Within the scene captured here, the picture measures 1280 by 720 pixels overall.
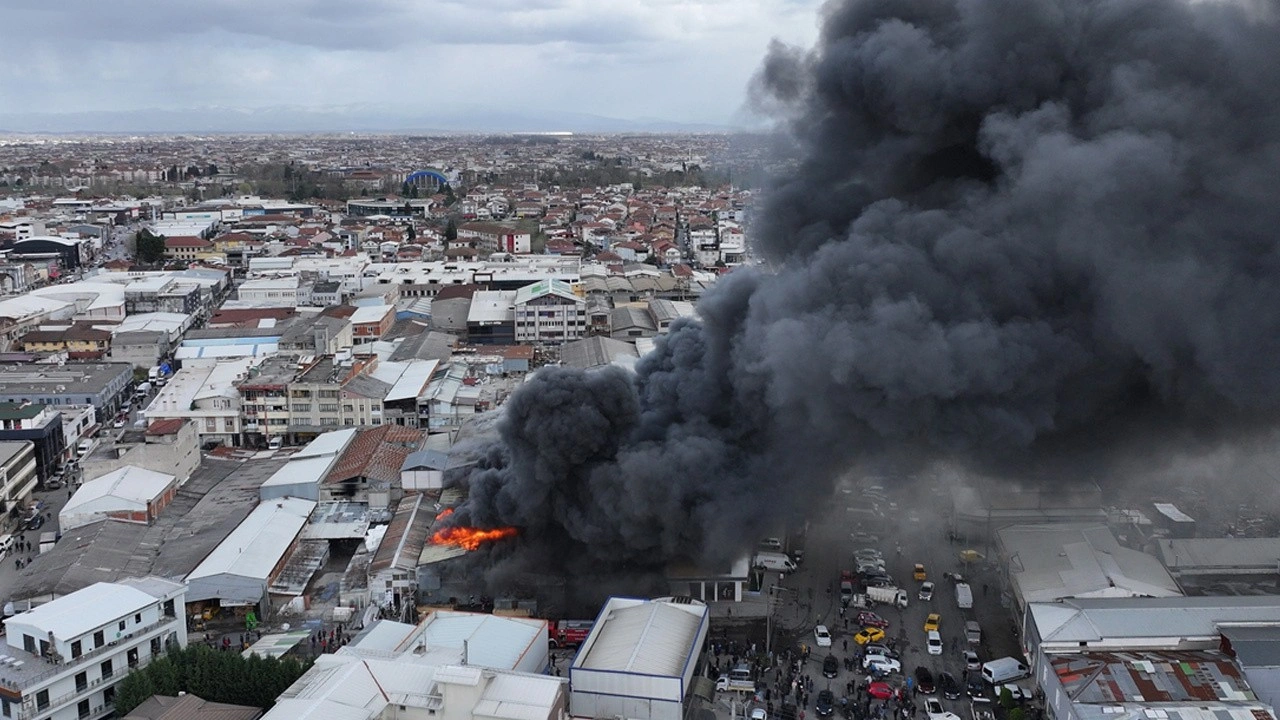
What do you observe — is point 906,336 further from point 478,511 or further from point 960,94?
point 478,511

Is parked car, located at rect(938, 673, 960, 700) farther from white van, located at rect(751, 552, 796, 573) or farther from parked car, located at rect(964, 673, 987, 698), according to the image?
white van, located at rect(751, 552, 796, 573)

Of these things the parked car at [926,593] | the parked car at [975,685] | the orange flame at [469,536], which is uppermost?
the orange flame at [469,536]

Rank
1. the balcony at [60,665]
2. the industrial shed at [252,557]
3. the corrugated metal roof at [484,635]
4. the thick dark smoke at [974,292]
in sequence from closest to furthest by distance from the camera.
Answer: the balcony at [60,665] → the corrugated metal roof at [484,635] → the thick dark smoke at [974,292] → the industrial shed at [252,557]

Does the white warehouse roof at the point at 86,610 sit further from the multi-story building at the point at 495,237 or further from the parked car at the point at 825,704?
the multi-story building at the point at 495,237

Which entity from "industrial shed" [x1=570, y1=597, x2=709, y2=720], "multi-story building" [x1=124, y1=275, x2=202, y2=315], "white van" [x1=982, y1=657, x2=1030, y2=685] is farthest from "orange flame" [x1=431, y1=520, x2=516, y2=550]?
"multi-story building" [x1=124, y1=275, x2=202, y2=315]

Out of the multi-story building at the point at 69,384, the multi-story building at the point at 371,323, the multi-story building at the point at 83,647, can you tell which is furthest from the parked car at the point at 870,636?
the multi-story building at the point at 371,323

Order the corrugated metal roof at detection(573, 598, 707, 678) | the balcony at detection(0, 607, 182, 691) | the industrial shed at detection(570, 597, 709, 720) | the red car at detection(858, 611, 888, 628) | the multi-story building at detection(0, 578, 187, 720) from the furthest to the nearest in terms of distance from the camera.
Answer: the red car at detection(858, 611, 888, 628) < the corrugated metal roof at detection(573, 598, 707, 678) < the industrial shed at detection(570, 597, 709, 720) < the multi-story building at detection(0, 578, 187, 720) < the balcony at detection(0, 607, 182, 691)

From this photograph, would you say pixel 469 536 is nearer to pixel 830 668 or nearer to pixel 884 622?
pixel 830 668
